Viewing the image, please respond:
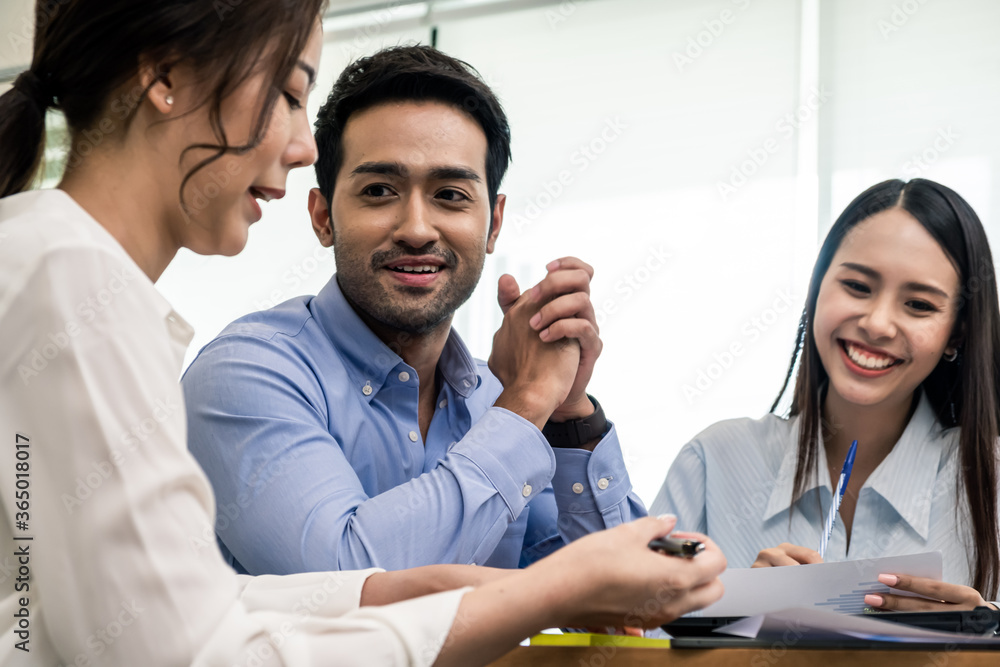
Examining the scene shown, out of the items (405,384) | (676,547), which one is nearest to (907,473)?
(405,384)

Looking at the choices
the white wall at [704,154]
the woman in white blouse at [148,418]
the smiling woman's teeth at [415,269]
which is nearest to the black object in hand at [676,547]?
the woman in white blouse at [148,418]

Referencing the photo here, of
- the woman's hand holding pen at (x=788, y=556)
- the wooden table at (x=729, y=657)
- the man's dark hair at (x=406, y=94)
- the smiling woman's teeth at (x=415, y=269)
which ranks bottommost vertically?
the wooden table at (x=729, y=657)

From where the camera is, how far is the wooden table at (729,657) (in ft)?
2.20

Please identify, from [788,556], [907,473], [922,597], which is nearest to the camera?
[922,597]

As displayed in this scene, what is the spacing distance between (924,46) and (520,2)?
4.85 ft

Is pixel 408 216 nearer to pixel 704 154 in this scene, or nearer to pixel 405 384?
pixel 405 384

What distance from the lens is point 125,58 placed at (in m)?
0.73

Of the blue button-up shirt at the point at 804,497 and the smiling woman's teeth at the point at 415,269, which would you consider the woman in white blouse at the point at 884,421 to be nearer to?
the blue button-up shirt at the point at 804,497

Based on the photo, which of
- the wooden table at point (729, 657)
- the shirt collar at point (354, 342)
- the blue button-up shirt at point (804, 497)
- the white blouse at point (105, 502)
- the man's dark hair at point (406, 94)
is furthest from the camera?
the blue button-up shirt at point (804, 497)

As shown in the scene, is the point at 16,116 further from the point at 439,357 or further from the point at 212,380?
the point at 439,357

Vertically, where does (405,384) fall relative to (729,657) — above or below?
above

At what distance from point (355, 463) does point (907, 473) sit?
981 mm

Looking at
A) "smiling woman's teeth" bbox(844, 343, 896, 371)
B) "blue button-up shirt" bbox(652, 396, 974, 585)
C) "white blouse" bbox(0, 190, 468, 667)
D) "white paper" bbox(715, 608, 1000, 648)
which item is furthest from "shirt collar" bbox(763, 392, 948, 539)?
"white blouse" bbox(0, 190, 468, 667)

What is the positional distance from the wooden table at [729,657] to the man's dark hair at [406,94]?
0.92 metres
